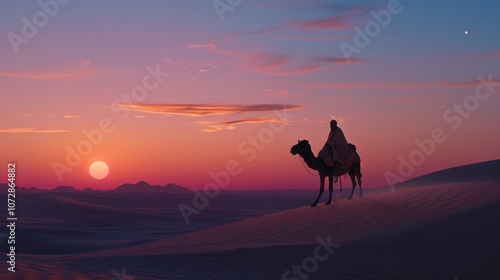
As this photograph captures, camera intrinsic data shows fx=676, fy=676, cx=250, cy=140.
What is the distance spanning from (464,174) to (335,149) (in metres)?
16.1

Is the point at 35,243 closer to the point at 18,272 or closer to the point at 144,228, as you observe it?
the point at 144,228

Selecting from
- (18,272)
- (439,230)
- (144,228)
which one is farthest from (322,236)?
(144,228)

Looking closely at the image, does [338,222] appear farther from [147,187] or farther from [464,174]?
[147,187]

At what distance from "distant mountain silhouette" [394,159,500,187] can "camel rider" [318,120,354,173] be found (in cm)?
1275

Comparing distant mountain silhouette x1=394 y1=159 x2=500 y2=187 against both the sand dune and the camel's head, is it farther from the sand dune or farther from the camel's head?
the camel's head

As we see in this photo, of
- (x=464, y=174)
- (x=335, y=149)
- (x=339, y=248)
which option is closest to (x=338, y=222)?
(x=339, y=248)

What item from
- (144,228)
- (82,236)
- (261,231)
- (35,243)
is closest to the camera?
(261,231)

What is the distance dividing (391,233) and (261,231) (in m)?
3.41

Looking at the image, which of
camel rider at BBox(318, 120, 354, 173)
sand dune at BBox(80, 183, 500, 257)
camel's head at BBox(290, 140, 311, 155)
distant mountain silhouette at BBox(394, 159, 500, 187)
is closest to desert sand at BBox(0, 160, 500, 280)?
sand dune at BBox(80, 183, 500, 257)

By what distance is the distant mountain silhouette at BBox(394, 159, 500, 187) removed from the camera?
2998 centimetres

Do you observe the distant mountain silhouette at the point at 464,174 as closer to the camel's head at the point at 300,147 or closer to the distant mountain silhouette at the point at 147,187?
the camel's head at the point at 300,147

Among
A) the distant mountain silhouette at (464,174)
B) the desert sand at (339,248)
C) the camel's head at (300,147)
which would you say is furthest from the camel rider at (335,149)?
the distant mountain silhouette at (464,174)

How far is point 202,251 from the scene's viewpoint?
13461mm

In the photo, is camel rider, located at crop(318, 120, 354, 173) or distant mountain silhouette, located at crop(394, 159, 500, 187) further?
distant mountain silhouette, located at crop(394, 159, 500, 187)
